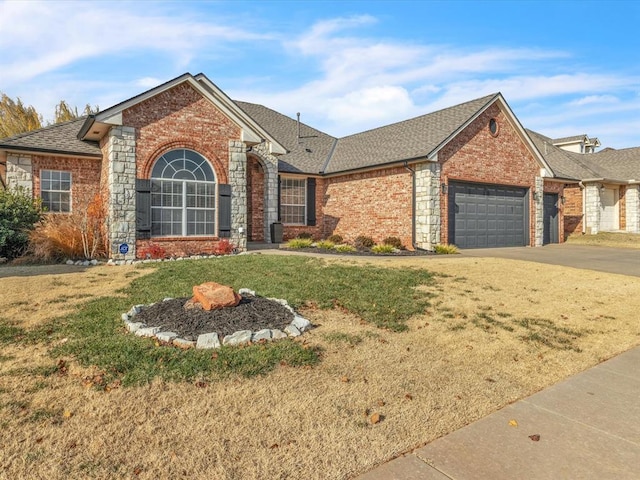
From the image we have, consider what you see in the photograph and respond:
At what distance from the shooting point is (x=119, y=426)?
3.15 meters

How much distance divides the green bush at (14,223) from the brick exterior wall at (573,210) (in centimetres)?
2618

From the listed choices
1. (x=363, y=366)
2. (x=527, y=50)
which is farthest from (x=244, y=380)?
(x=527, y=50)

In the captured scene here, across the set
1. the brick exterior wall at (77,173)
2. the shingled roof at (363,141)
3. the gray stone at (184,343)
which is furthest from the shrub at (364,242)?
the gray stone at (184,343)

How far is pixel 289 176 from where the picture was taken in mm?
19125

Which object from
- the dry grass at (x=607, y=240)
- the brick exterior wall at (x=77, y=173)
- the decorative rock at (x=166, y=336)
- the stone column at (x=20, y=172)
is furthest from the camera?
the dry grass at (x=607, y=240)

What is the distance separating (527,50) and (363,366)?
41.4ft

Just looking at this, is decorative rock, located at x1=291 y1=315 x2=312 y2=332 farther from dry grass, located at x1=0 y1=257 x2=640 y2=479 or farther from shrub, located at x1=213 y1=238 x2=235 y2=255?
shrub, located at x1=213 y1=238 x2=235 y2=255

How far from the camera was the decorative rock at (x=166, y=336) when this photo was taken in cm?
500

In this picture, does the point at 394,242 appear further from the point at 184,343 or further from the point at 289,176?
the point at 184,343

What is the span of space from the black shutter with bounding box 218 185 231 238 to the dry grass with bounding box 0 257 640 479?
867cm

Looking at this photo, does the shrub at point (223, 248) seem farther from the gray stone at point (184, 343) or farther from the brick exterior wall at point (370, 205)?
the gray stone at point (184, 343)

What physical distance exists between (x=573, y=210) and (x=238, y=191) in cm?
2068

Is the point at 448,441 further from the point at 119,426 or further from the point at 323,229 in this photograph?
the point at 323,229

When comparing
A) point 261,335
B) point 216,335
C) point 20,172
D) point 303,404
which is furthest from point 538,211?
point 20,172
